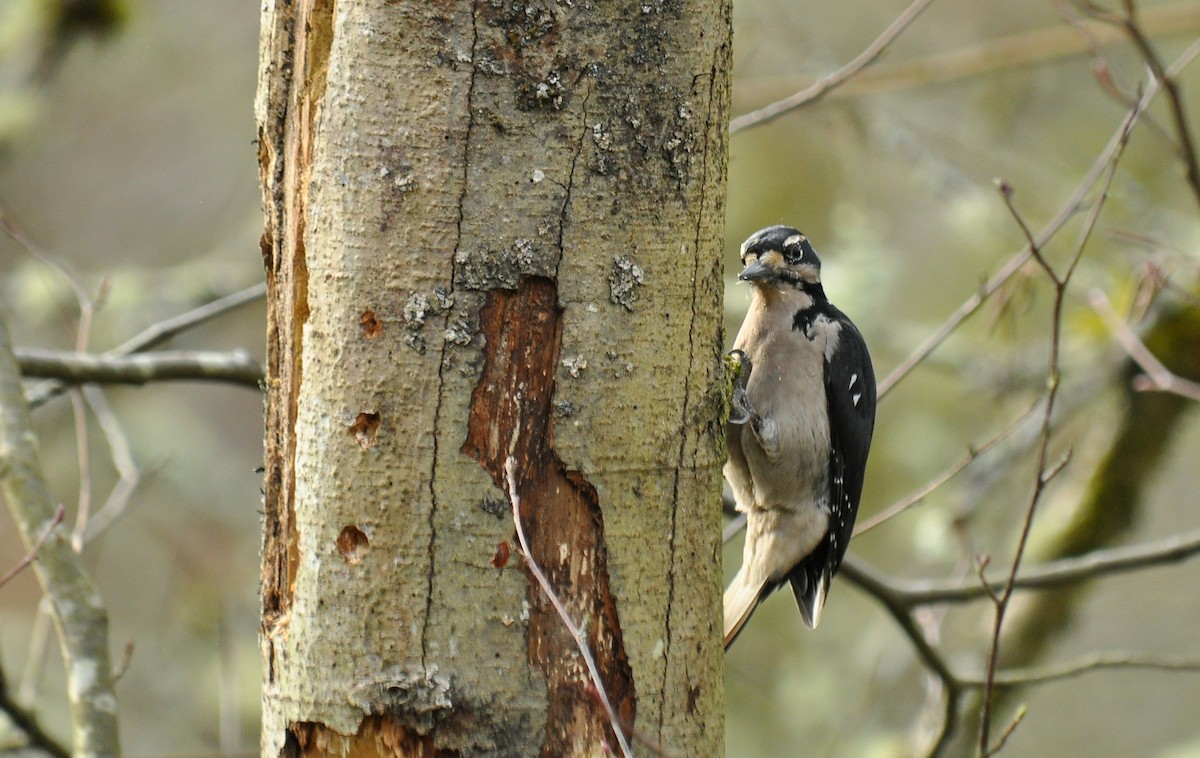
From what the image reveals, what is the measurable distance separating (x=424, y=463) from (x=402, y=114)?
0.50 m

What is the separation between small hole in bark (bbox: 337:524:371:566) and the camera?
1.70 metres

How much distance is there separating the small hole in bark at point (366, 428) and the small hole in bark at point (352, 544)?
12 cm

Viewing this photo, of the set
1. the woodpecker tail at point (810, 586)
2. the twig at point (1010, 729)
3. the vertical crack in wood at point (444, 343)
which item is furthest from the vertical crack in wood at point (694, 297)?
the woodpecker tail at point (810, 586)

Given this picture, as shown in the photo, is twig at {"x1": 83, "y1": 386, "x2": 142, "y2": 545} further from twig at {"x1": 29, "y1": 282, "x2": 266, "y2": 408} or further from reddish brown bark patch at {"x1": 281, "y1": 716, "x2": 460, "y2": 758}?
reddish brown bark patch at {"x1": 281, "y1": 716, "x2": 460, "y2": 758}

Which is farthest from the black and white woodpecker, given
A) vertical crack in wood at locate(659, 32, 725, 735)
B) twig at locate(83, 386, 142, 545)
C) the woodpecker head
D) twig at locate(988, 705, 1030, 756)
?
twig at locate(83, 386, 142, 545)

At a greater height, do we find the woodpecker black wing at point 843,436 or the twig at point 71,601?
the woodpecker black wing at point 843,436

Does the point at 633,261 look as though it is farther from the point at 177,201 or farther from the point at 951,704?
the point at 177,201

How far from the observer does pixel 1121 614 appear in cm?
729

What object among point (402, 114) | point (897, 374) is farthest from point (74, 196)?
point (402, 114)

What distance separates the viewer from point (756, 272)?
3.14m

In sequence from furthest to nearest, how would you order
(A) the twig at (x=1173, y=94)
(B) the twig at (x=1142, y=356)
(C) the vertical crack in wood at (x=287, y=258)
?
(B) the twig at (x=1142, y=356)
(A) the twig at (x=1173, y=94)
(C) the vertical crack in wood at (x=287, y=258)

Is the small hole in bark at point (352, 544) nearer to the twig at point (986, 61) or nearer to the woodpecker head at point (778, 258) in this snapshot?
the woodpecker head at point (778, 258)

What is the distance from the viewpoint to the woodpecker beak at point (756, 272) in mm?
3121

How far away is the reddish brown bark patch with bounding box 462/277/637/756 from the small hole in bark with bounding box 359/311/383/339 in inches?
5.9
